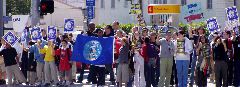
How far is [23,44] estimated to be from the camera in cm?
2362

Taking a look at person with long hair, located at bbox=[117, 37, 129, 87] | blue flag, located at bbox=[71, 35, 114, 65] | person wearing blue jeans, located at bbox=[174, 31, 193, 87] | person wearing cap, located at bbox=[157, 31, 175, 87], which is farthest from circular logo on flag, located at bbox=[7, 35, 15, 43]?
person wearing blue jeans, located at bbox=[174, 31, 193, 87]

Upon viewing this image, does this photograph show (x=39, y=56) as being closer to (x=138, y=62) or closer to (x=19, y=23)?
(x=19, y=23)

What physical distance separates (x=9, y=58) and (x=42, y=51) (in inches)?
45.4

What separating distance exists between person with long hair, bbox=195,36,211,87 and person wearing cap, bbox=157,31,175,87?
3.26ft

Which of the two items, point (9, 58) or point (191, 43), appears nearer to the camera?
point (191, 43)

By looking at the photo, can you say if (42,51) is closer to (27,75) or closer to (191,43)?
(27,75)

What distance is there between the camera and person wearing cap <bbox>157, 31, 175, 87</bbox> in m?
19.4

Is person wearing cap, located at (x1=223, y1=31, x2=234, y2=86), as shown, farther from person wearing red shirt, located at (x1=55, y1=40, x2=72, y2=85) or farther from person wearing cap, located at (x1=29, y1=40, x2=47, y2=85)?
person wearing cap, located at (x1=29, y1=40, x2=47, y2=85)

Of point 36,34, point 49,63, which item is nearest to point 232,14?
point 49,63

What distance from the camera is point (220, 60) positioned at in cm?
1930

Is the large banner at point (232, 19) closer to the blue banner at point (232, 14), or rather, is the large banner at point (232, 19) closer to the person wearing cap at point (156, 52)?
the blue banner at point (232, 14)

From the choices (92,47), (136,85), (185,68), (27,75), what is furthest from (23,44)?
(185,68)

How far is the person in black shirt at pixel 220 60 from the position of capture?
757 inches

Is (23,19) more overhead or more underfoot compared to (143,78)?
more overhead
